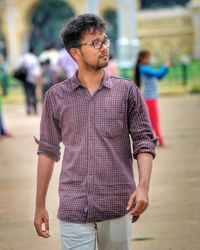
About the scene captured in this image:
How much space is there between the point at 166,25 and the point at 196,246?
1841 inches

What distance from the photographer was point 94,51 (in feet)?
12.6

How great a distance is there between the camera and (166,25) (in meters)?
51.9

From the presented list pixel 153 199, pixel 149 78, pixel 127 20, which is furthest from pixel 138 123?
pixel 127 20

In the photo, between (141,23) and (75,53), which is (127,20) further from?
(75,53)

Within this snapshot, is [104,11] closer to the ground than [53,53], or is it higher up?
closer to the ground

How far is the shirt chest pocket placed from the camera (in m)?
3.76

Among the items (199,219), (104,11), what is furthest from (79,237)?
(104,11)

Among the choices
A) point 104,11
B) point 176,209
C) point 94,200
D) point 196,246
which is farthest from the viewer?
point 104,11

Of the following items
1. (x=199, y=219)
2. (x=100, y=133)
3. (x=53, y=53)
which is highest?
(x=100, y=133)

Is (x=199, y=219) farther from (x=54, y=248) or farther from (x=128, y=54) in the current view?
(x=128, y=54)

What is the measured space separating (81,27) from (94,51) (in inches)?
5.2

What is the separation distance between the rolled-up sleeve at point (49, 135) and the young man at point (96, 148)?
53mm

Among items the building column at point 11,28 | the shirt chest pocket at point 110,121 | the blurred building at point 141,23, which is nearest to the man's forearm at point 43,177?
the shirt chest pocket at point 110,121

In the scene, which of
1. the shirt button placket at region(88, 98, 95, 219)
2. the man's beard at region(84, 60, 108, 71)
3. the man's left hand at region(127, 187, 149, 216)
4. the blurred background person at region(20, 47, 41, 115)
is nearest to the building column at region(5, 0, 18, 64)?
the blurred background person at region(20, 47, 41, 115)
